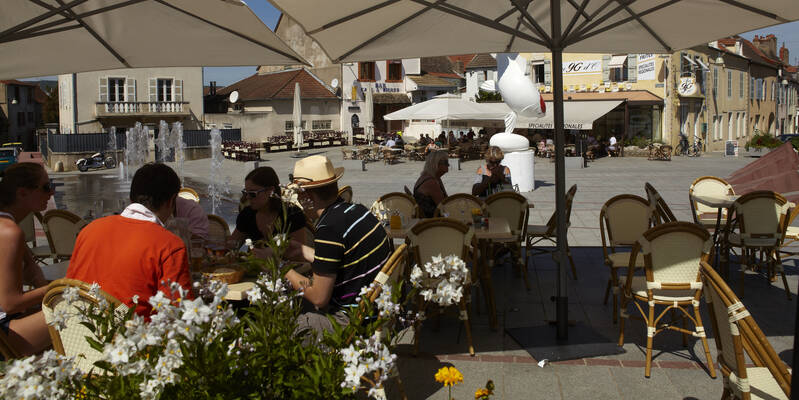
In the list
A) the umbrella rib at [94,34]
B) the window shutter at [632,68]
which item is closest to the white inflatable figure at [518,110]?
the umbrella rib at [94,34]

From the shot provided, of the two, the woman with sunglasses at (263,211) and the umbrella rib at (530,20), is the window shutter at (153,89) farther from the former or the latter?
the umbrella rib at (530,20)

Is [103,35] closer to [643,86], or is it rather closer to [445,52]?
[445,52]

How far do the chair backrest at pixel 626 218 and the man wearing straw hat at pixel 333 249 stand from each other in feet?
11.0

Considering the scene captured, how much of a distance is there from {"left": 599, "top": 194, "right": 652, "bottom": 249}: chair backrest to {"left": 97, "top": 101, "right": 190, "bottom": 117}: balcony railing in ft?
120

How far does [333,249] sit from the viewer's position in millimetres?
3432

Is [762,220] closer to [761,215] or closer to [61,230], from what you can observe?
[761,215]

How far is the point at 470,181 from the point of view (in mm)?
18891

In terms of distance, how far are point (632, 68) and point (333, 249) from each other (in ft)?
113

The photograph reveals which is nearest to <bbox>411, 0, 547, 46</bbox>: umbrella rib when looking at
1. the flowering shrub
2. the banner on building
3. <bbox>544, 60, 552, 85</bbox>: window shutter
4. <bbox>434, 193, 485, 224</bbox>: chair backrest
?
<bbox>434, 193, 485, 224</bbox>: chair backrest

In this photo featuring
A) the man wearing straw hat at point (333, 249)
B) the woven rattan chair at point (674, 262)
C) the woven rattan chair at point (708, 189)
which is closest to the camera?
the man wearing straw hat at point (333, 249)

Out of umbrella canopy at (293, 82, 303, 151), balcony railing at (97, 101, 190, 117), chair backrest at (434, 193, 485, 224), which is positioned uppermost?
balcony railing at (97, 101, 190, 117)

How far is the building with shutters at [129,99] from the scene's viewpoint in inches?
1460

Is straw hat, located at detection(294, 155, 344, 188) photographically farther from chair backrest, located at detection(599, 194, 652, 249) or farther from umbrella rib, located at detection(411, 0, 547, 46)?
chair backrest, located at detection(599, 194, 652, 249)

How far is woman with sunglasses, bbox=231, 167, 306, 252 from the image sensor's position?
15.8 ft
